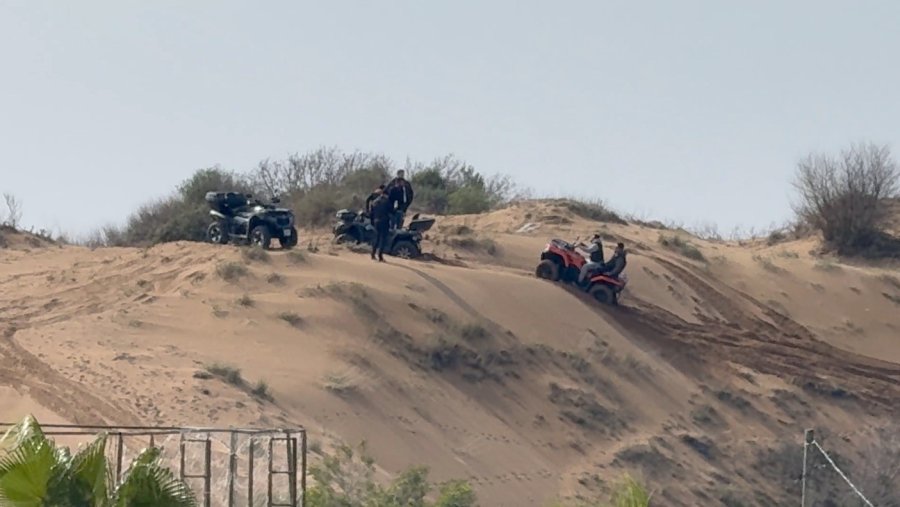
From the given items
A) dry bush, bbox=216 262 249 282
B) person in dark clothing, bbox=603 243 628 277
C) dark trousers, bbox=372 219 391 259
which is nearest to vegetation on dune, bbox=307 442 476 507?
dry bush, bbox=216 262 249 282

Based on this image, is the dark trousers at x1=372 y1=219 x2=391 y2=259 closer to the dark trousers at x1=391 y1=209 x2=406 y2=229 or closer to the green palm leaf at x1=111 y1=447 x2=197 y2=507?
the dark trousers at x1=391 y1=209 x2=406 y2=229

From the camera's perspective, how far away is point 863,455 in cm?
3147

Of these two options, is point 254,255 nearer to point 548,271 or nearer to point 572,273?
point 548,271

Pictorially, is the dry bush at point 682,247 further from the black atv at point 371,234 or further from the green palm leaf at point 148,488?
the green palm leaf at point 148,488

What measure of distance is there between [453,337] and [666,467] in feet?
14.7

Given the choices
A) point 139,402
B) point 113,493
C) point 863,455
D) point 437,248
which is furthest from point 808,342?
point 113,493

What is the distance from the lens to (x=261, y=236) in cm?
3281

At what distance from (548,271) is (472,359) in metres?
5.62

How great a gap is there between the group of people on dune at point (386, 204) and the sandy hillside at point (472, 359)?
0.71m

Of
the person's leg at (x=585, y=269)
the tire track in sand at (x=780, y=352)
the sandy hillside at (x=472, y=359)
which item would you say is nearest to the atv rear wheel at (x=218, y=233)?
the sandy hillside at (x=472, y=359)

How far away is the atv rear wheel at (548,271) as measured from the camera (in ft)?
113

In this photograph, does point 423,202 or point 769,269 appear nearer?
point 769,269

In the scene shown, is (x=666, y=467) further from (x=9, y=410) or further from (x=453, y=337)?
(x=9, y=410)

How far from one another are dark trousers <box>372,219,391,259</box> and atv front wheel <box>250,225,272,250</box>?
2.13m
